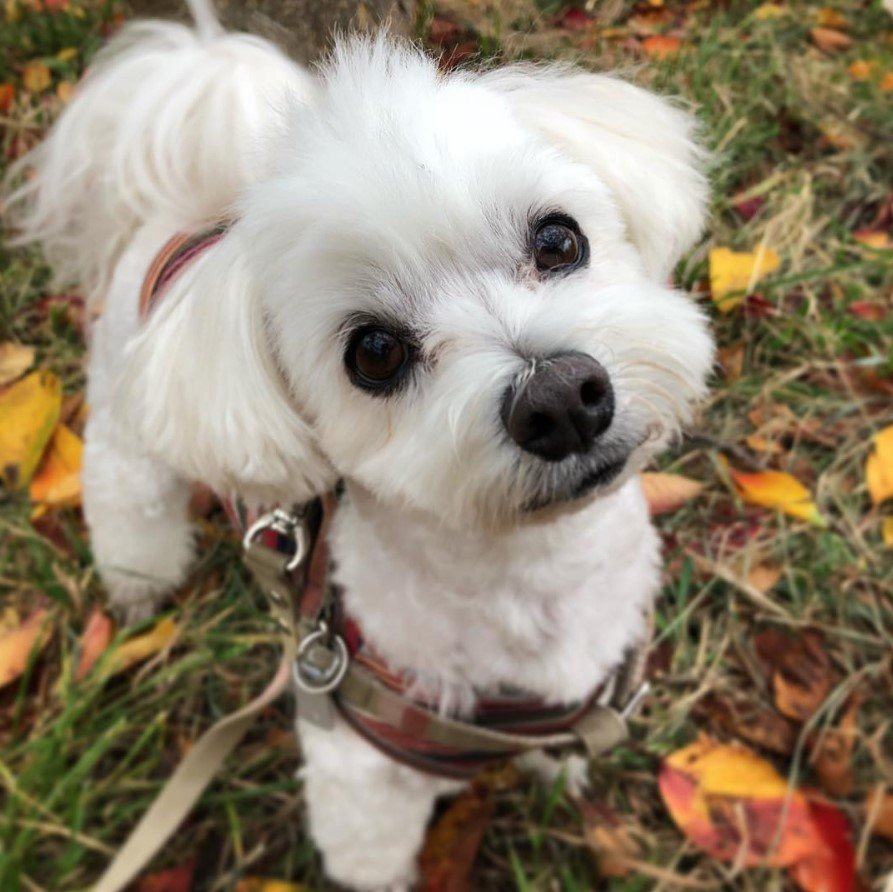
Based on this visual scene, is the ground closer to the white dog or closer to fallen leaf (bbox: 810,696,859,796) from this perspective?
fallen leaf (bbox: 810,696,859,796)

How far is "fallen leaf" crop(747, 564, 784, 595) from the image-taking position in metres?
1.64

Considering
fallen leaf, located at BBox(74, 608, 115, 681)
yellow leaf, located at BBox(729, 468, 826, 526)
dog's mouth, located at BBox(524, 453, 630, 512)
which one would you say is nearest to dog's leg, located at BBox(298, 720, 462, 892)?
dog's mouth, located at BBox(524, 453, 630, 512)

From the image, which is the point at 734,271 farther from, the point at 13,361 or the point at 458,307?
the point at 13,361

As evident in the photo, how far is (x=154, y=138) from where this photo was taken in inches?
46.1

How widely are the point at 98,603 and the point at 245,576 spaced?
342mm

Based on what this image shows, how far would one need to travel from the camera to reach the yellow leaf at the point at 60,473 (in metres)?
1.85

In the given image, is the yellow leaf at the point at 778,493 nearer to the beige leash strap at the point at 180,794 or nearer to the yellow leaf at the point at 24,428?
the beige leash strap at the point at 180,794

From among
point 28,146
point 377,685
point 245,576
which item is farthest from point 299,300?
point 28,146

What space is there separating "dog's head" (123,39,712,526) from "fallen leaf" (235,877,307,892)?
946mm

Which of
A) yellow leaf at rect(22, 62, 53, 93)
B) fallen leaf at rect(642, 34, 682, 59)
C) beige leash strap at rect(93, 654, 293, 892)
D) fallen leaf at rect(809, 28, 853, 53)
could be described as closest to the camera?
fallen leaf at rect(642, 34, 682, 59)

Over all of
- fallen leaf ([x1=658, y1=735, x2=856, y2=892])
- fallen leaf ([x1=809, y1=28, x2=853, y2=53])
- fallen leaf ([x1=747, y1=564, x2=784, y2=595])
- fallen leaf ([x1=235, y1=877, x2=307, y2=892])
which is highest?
fallen leaf ([x1=809, y1=28, x2=853, y2=53])

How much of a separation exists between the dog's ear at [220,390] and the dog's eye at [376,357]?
0.11m

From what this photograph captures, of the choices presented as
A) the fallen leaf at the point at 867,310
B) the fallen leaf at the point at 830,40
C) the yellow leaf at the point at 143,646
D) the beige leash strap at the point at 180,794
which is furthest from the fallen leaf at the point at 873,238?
the yellow leaf at the point at 143,646

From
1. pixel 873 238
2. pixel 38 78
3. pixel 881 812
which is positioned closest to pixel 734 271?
pixel 873 238
